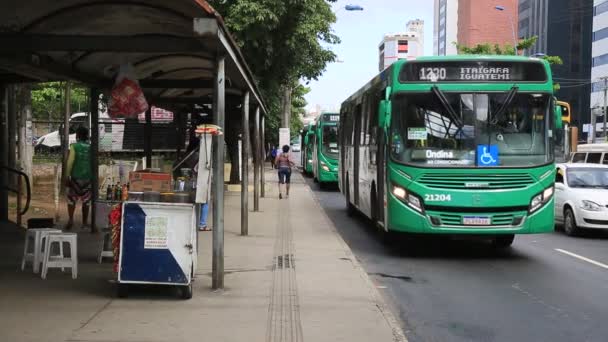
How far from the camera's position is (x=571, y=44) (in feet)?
277

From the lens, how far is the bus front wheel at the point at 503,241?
1289 centimetres

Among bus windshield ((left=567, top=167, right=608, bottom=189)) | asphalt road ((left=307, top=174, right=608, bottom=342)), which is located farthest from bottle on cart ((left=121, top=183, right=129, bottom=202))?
bus windshield ((left=567, top=167, right=608, bottom=189))

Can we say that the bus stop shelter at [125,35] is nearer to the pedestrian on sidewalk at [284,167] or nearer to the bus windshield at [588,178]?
the bus windshield at [588,178]

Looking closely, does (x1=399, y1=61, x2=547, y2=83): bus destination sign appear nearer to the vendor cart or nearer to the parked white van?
the vendor cart

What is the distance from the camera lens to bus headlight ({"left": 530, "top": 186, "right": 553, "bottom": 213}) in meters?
11.2

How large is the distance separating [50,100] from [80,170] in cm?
2448

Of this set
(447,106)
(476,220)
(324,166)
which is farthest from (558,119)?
(324,166)

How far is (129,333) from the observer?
6258mm

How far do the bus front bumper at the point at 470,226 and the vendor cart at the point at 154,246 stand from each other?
4564 millimetres

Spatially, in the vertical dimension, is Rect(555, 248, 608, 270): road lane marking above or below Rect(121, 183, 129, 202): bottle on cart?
below

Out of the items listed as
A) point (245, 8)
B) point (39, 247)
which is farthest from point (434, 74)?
point (245, 8)

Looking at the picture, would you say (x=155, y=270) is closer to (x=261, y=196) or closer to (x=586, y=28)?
(x=261, y=196)

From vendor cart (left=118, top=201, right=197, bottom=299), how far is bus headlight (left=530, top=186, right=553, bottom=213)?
19.4ft

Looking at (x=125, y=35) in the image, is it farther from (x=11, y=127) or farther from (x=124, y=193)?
(x=11, y=127)
